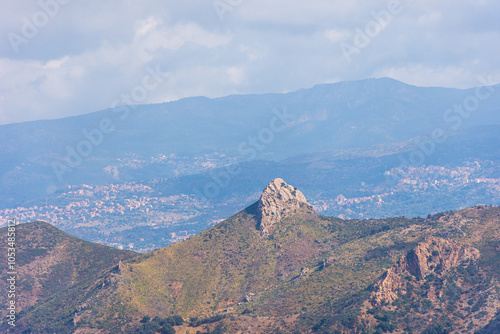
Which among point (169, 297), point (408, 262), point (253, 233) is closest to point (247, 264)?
point (253, 233)

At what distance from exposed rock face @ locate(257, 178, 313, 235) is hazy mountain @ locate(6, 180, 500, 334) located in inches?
11.3

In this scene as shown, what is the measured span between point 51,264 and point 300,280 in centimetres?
6773

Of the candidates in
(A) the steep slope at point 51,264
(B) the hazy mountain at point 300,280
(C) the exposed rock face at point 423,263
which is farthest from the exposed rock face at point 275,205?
(C) the exposed rock face at point 423,263

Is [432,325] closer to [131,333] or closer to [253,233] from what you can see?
[131,333]

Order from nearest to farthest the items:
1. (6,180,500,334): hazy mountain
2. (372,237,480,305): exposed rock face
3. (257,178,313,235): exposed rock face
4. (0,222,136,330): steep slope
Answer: (6,180,500,334): hazy mountain
(372,237,480,305): exposed rock face
(0,222,136,330): steep slope
(257,178,313,235): exposed rock face

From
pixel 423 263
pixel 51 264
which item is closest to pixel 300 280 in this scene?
pixel 423 263

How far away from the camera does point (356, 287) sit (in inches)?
4205

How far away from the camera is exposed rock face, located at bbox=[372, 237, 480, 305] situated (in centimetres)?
9556

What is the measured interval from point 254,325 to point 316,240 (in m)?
47.2

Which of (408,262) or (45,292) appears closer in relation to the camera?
(408,262)

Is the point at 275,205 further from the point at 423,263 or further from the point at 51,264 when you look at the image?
the point at 51,264

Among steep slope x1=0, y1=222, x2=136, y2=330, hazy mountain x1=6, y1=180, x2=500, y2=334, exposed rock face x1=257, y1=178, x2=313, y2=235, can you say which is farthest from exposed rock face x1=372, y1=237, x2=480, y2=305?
steep slope x1=0, y1=222, x2=136, y2=330

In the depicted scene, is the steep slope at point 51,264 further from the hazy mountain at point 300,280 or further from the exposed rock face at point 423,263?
the exposed rock face at point 423,263

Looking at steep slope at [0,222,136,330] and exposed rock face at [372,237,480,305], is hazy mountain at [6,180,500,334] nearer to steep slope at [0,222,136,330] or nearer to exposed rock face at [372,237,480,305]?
exposed rock face at [372,237,480,305]
